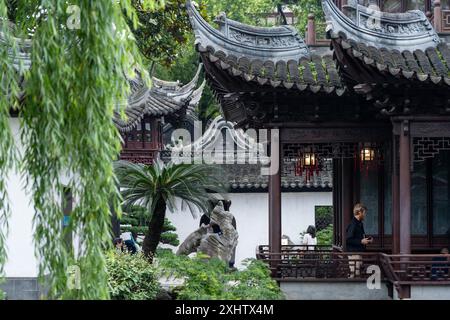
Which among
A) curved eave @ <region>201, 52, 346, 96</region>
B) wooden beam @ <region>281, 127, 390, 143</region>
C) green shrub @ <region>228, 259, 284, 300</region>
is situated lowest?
green shrub @ <region>228, 259, 284, 300</region>

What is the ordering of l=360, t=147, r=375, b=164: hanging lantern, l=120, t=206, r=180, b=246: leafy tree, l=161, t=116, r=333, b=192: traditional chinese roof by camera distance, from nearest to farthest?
1. l=360, t=147, r=375, b=164: hanging lantern
2. l=120, t=206, r=180, b=246: leafy tree
3. l=161, t=116, r=333, b=192: traditional chinese roof

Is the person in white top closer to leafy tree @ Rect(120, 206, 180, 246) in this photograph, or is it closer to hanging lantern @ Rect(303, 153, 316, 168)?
leafy tree @ Rect(120, 206, 180, 246)

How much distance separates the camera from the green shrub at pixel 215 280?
13.2 metres

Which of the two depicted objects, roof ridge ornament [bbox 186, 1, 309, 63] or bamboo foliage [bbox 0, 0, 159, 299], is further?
roof ridge ornament [bbox 186, 1, 309, 63]

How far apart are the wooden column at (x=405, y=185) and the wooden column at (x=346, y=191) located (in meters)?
2.56

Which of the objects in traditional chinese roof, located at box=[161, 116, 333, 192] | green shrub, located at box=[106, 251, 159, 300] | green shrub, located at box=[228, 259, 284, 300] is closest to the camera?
green shrub, located at box=[228, 259, 284, 300]

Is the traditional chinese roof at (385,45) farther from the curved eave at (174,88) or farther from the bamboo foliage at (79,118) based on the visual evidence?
the curved eave at (174,88)

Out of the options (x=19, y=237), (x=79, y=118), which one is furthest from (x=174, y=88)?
(x=79, y=118)

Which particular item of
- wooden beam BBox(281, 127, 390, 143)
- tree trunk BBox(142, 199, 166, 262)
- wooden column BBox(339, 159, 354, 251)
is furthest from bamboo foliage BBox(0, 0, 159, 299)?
wooden column BBox(339, 159, 354, 251)

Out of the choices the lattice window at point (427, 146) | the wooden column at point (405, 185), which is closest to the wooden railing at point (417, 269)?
the wooden column at point (405, 185)

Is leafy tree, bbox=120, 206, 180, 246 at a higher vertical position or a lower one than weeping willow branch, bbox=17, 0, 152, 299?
lower

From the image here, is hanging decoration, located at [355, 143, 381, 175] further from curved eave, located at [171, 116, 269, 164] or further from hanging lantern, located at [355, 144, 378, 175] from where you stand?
curved eave, located at [171, 116, 269, 164]

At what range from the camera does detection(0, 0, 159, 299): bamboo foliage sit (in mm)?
9242
